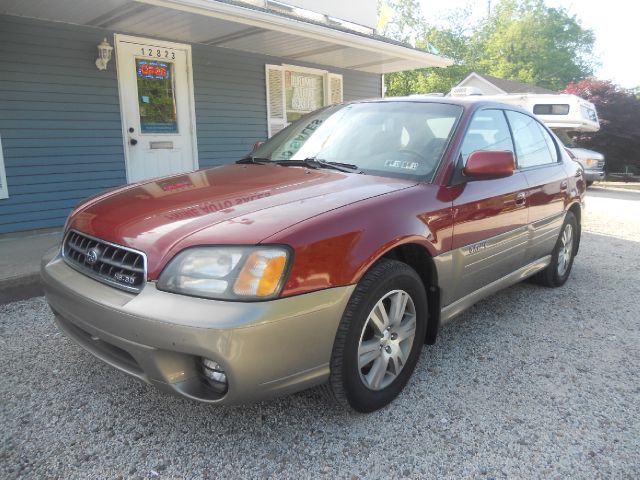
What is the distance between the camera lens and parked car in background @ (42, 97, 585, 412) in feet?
6.30

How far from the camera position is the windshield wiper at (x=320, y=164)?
114 inches

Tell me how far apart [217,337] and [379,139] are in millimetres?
1762

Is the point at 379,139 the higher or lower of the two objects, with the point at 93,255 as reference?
higher

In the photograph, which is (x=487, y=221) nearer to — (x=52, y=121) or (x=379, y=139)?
(x=379, y=139)

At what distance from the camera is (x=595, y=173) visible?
45.8 feet

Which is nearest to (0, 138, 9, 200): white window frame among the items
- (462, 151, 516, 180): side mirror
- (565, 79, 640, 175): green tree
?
(462, 151, 516, 180): side mirror

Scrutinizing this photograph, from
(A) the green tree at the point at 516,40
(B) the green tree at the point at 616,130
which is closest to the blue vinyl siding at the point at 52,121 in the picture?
(B) the green tree at the point at 616,130

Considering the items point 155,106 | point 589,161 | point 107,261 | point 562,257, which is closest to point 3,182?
point 155,106

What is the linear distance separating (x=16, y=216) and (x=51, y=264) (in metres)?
4.07

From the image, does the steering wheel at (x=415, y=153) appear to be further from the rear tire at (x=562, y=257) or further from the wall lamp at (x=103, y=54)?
the wall lamp at (x=103, y=54)

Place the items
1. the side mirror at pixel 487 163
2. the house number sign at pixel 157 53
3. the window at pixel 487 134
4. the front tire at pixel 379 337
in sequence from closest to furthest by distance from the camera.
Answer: the front tire at pixel 379 337 → the side mirror at pixel 487 163 → the window at pixel 487 134 → the house number sign at pixel 157 53

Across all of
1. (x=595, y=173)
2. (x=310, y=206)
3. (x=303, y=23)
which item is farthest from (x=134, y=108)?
(x=595, y=173)

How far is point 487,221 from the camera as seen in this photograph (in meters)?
3.01

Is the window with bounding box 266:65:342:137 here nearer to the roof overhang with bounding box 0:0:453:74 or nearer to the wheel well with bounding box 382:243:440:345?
the roof overhang with bounding box 0:0:453:74
